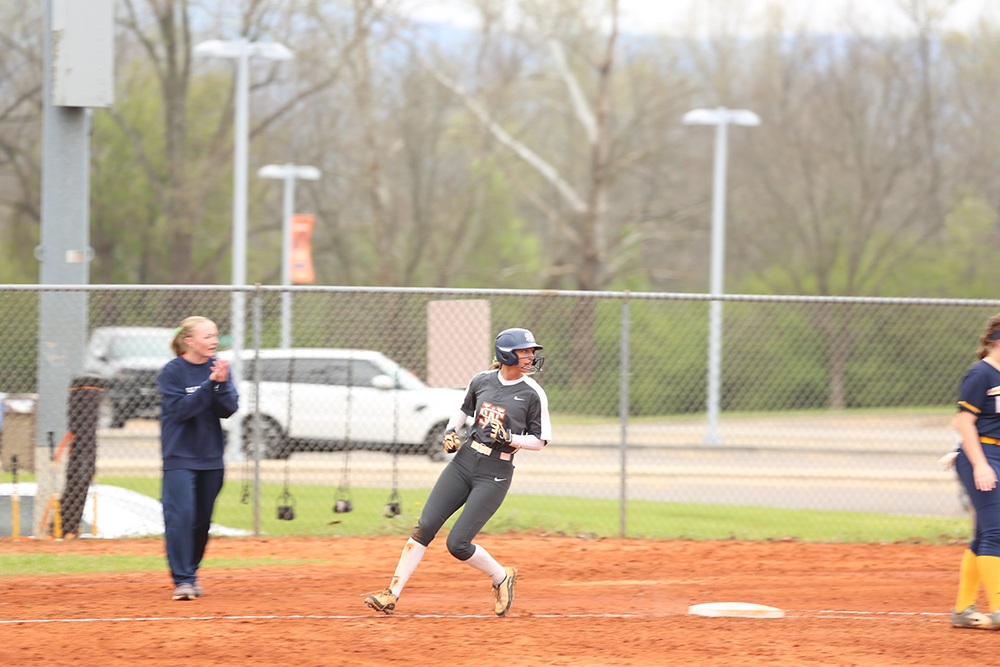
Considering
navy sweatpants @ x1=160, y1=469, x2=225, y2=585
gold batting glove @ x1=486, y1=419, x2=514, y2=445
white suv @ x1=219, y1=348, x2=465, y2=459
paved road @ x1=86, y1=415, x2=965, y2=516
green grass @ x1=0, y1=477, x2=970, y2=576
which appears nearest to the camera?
gold batting glove @ x1=486, y1=419, x2=514, y2=445

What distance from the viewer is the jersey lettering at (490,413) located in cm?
617

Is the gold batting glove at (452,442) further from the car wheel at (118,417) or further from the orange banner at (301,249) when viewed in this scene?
the orange banner at (301,249)

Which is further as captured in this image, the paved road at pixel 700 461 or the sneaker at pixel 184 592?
the paved road at pixel 700 461

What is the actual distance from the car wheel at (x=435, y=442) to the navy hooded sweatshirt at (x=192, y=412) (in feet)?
15.9

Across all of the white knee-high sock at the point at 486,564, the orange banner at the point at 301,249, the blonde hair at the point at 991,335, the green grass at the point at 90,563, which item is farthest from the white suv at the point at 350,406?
the orange banner at the point at 301,249

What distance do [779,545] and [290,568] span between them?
4.60 m

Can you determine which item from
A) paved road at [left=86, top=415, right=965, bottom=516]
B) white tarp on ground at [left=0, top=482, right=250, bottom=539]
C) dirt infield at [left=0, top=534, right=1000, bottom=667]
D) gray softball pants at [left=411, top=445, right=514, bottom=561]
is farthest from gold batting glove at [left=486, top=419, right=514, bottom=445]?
paved road at [left=86, top=415, right=965, bottom=516]

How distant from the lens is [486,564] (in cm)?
634

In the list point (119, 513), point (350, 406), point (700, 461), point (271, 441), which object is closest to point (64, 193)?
point (119, 513)

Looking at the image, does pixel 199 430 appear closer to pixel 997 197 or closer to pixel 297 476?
pixel 297 476

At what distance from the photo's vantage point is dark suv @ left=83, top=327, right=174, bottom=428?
14723 mm

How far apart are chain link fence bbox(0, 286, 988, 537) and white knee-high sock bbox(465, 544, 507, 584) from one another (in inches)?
129

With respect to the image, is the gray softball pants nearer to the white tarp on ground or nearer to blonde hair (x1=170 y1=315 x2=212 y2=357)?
Answer: blonde hair (x1=170 y1=315 x2=212 y2=357)

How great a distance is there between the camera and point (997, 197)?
90.6 ft
